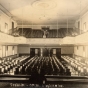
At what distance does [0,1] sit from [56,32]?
772 cm

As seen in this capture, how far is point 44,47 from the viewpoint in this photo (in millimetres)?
12102

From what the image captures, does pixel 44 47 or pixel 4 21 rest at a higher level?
pixel 4 21

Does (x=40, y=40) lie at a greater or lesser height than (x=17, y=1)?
lesser

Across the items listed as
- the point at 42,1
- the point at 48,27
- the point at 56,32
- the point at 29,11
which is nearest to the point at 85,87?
the point at 42,1

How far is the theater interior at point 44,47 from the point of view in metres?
3.87

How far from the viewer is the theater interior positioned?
12.7ft

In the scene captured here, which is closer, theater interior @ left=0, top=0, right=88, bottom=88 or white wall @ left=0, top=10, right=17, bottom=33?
theater interior @ left=0, top=0, right=88, bottom=88

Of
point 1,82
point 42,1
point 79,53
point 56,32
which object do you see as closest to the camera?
point 1,82

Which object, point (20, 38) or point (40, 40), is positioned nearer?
point (20, 38)

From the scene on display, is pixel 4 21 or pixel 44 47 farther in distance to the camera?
pixel 44 47

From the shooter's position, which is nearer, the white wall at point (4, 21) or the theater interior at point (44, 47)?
the theater interior at point (44, 47)

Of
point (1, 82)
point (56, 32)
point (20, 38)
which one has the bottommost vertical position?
point (1, 82)

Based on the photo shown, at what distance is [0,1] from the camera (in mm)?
6410

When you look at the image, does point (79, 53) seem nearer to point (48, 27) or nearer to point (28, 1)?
point (48, 27)
